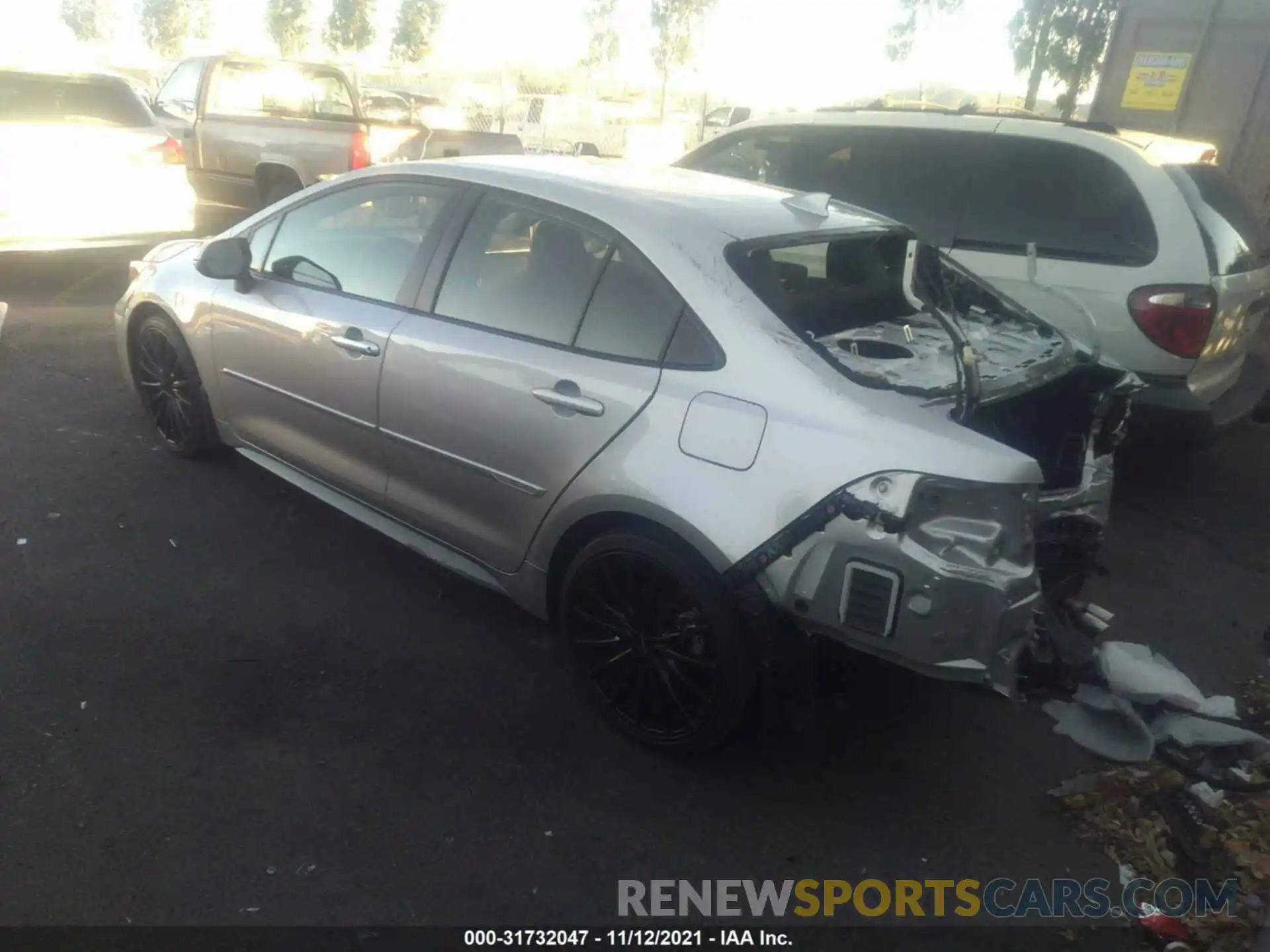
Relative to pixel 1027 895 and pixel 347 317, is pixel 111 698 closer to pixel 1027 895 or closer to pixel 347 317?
pixel 347 317

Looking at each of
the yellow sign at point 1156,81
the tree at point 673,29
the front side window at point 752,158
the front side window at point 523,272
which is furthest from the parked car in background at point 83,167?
the tree at point 673,29

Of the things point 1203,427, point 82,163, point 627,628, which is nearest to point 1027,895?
point 627,628

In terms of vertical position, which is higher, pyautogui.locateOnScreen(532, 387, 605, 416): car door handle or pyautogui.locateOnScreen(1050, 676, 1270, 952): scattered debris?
pyautogui.locateOnScreen(532, 387, 605, 416): car door handle

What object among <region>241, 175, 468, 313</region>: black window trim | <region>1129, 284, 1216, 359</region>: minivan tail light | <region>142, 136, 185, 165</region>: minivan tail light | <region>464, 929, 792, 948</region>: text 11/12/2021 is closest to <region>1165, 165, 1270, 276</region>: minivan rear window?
<region>1129, 284, 1216, 359</region>: minivan tail light

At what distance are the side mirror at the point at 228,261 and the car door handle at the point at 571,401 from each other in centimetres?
173

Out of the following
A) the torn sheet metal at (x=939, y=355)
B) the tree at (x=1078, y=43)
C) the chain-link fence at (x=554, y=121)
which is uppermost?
the tree at (x=1078, y=43)

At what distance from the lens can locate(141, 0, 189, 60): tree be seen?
151 ft

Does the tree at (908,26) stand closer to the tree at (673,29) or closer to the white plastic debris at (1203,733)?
the tree at (673,29)

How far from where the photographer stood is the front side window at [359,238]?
3.54 m

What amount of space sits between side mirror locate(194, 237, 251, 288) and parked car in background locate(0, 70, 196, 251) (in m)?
4.06

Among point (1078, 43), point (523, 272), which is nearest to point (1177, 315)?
point (523, 272)

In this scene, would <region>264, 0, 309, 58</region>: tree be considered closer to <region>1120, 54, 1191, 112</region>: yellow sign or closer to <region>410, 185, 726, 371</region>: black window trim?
<region>1120, 54, 1191, 112</region>: yellow sign

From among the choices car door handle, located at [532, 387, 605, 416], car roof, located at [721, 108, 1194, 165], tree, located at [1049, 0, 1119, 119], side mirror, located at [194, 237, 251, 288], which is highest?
tree, located at [1049, 0, 1119, 119]

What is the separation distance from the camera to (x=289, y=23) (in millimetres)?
40625
